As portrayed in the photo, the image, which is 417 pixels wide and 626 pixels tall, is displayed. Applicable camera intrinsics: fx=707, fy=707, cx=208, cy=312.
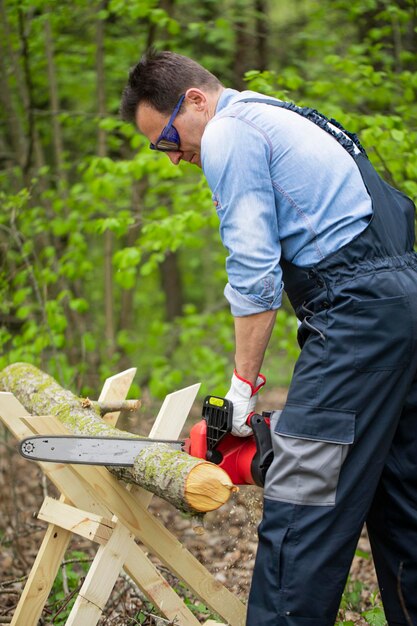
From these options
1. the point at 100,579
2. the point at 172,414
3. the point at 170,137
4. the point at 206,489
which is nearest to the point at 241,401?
the point at 206,489

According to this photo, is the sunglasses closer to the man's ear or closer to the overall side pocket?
the man's ear

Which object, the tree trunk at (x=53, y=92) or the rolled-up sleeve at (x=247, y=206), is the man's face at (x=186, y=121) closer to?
the rolled-up sleeve at (x=247, y=206)

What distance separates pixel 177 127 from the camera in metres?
2.68

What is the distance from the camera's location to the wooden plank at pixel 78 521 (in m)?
2.63

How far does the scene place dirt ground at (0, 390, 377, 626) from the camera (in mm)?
3410

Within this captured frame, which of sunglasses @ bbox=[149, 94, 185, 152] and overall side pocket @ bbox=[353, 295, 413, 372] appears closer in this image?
overall side pocket @ bbox=[353, 295, 413, 372]

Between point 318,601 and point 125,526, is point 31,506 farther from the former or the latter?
point 318,601

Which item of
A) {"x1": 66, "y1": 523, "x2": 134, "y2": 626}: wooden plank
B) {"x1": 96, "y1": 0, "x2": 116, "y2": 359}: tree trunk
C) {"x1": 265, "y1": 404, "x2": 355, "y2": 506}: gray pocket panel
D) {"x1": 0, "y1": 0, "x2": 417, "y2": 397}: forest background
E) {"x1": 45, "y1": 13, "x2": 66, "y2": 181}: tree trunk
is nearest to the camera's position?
{"x1": 265, "y1": 404, "x2": 355, "y2": 506}: gray pocket panel

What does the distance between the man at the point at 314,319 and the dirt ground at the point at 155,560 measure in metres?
0.87

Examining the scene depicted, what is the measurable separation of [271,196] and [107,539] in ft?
4.57

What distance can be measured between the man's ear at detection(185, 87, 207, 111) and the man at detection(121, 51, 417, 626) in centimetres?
19

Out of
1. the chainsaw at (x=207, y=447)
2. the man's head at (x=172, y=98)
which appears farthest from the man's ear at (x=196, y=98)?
the chainsaw at (x=207, y=447)

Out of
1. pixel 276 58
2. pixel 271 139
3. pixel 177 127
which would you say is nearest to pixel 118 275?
pixel 177 127

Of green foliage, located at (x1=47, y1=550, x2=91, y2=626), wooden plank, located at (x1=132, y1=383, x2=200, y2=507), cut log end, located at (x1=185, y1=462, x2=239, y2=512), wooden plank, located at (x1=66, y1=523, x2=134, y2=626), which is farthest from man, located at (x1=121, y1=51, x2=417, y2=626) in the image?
green foliage, located at (x1=47, y1=550, x2=91, y2=626)
